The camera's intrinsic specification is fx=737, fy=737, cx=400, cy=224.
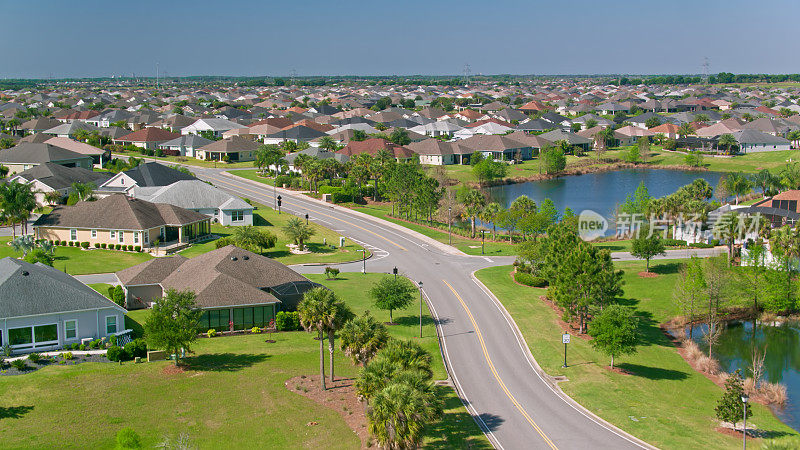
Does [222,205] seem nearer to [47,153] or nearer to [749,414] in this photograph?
[47,153]

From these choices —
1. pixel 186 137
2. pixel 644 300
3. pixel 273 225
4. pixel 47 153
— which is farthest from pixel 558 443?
pixel 186 137

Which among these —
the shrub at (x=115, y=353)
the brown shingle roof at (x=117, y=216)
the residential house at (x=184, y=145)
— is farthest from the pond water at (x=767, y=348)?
the residential house at (x=184, y=145)

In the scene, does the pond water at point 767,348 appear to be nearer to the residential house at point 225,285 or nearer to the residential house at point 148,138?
the residential house at point 225,285

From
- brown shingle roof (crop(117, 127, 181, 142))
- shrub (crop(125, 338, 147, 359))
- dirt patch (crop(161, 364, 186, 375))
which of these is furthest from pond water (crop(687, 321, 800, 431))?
brown shingle roof (crop(117, 127, 181, 142))

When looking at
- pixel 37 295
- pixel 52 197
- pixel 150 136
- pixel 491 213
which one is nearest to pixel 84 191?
pixel 52 197

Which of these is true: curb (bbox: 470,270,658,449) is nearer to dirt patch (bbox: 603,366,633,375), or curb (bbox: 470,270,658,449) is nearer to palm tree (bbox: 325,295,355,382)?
dirt patch (bbox: 603,366,633,375)
